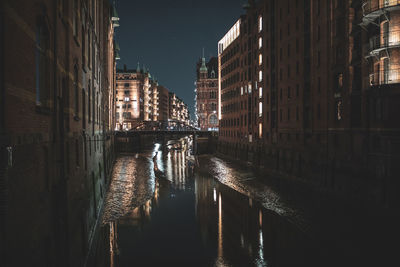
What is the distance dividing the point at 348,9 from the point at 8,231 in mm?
30365

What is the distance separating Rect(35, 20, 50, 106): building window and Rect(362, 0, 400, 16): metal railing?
77.4ft

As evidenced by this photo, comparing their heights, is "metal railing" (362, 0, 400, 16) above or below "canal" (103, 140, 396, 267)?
above

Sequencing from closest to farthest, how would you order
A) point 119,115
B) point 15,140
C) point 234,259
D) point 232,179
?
point 15,140
point 234,259
point 232,179
point 119,115

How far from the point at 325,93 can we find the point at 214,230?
20.3 metres

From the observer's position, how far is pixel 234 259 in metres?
14.5

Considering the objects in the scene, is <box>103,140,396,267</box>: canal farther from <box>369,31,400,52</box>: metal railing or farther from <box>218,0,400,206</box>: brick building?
<box>369,31,400,52</box>: metal railing

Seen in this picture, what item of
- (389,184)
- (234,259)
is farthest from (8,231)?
(389,184)

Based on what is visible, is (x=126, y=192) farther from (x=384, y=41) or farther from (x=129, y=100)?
(x=129, y=100)

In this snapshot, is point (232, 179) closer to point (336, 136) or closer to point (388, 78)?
point (336, 136)

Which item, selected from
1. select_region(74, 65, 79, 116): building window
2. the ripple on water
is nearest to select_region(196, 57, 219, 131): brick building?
the ripple on water

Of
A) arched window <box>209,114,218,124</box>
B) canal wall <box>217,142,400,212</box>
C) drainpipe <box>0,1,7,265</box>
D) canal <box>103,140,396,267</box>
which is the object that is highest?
arched window <box>209,114,218,124</box>

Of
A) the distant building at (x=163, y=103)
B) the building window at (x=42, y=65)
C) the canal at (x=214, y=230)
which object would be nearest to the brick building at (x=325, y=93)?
the canal at (x=214, y=230)

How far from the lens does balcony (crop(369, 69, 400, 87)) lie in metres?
21.3

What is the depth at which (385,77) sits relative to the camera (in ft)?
71.8
